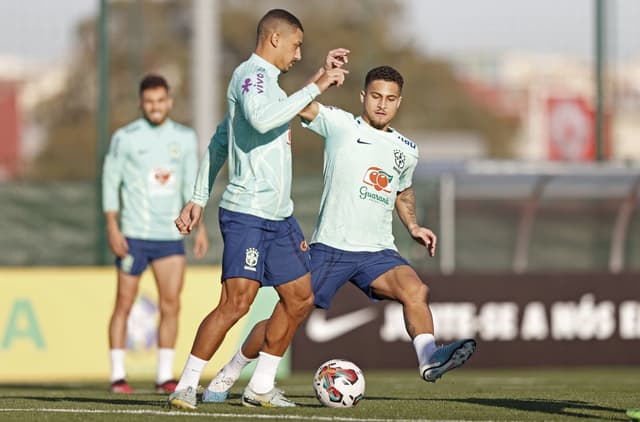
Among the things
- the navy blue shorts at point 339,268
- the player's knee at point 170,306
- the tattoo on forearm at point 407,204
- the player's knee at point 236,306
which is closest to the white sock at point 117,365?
the player's knee at point 170,306

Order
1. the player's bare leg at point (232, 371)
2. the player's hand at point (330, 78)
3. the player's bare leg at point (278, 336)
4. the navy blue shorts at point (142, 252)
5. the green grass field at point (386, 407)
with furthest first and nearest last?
the navy blue shorts at point (142, 252)
the player's bare leg at point (232, 371)
the player's bare leg at point (278, 336)
the player's hand at point (330, 78)
the green grass field at point (386, 407)

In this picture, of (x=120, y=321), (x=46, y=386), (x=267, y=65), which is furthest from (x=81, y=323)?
(x=267, y=65)

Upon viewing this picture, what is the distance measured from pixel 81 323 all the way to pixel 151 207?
13.9 ft

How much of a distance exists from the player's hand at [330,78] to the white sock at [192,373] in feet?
5.60

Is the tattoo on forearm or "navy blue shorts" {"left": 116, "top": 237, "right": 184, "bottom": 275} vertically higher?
the tattoo on forearm

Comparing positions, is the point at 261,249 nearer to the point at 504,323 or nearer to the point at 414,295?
the point at 414,295

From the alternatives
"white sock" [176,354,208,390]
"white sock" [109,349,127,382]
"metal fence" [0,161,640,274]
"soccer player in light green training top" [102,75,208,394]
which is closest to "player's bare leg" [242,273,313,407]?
"white sock" [176,354,208,390]

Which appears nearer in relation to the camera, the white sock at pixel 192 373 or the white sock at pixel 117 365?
the white sock at pixel 192 373

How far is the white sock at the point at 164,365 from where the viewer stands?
38.7 feet

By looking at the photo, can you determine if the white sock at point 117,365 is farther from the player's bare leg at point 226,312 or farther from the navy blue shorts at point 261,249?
the navy blue shorts at point 261,249

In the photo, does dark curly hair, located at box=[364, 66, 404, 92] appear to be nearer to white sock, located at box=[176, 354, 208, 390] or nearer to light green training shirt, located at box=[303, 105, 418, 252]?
light green training shirt, located at box=[303, 105, 418, 252]

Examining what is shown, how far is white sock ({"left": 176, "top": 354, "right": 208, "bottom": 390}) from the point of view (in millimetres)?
8484

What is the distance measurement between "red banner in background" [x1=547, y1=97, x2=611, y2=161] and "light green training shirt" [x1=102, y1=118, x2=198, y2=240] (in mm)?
21002

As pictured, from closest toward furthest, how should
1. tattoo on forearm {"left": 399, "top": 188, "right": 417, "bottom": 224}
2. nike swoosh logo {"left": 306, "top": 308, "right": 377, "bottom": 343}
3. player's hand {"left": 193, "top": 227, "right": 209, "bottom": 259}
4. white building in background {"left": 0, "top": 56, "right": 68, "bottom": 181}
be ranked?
tattoo on forearm {"left": 399, "top": 188, "right": 417, "bottom": 224}, player's hand {"left": 193, "top": 227, "right": 209, "bottom": 259}, nike swoosh logo {"left": 306, "top": 308, "right": 377, "bottom": 343}, white building in background {"left": 0, "top": 56, "right": 68, "bottom": 181}
